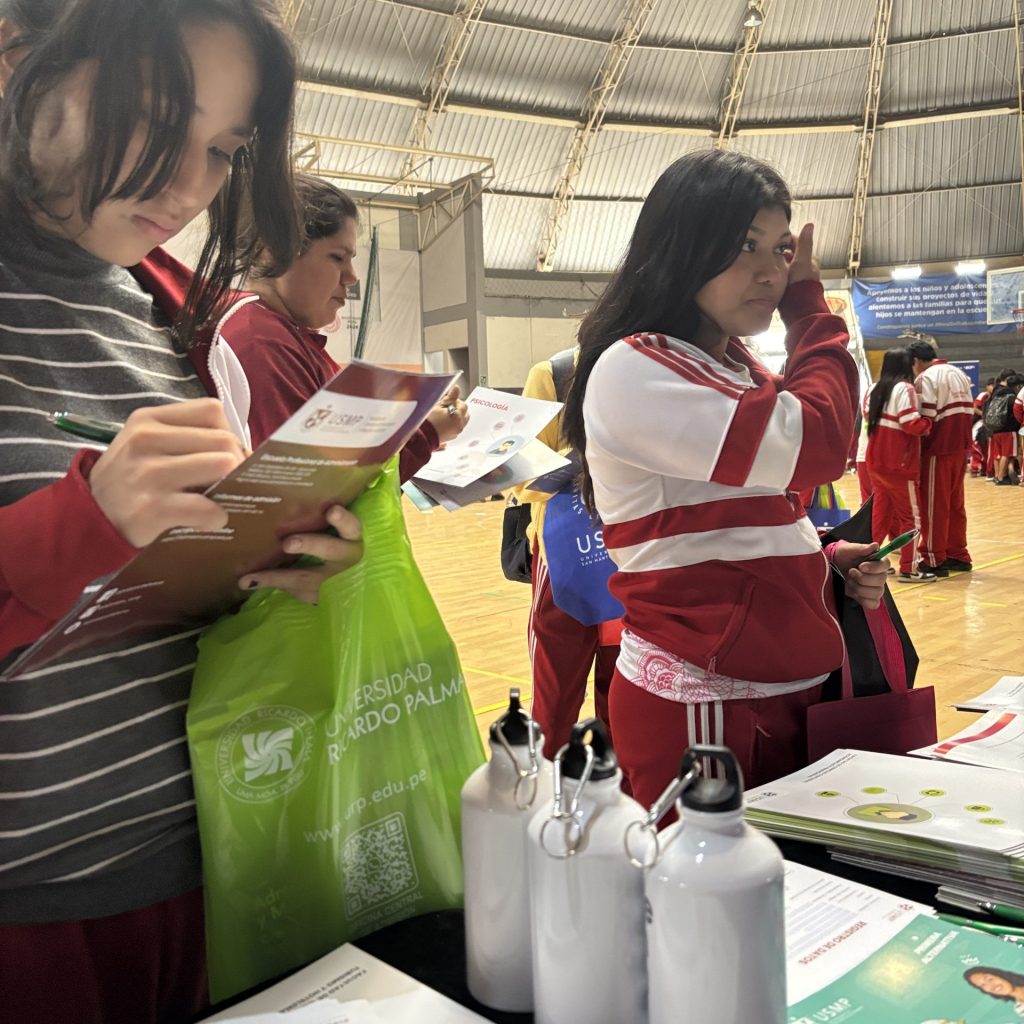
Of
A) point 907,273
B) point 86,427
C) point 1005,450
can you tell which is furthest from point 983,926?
point 907,273

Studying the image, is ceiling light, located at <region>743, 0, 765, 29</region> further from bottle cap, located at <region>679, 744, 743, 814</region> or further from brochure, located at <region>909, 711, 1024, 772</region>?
bottle cap, located at <region>679, 744, 743, 814</region>

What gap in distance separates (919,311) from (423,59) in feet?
32.5

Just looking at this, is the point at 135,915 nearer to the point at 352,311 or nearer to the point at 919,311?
the point at 352,311

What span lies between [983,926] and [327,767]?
1.74ft

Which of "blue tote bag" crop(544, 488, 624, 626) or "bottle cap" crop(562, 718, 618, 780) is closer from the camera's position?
"bottle cap" crop(562, 718, 618, 780)

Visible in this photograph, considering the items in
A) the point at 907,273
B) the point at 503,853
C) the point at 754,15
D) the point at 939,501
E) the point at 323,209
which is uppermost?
the point at 754,15

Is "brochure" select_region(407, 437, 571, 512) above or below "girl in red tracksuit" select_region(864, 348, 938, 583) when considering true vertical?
above

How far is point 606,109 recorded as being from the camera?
1598 centimetres

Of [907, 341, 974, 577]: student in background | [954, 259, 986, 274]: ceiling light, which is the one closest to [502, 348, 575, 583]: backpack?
[907, 341, 974, 577]: student in background

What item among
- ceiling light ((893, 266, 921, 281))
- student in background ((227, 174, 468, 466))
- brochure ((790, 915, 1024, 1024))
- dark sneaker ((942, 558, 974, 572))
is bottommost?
dark sneaker ((942, 558, 974, 572))

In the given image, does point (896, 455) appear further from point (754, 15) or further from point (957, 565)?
point (754, 15)

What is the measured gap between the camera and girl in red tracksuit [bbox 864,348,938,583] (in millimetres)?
6285

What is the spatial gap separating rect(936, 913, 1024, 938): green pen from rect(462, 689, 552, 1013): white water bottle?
14.3 inches

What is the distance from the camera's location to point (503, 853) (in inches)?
25.4
